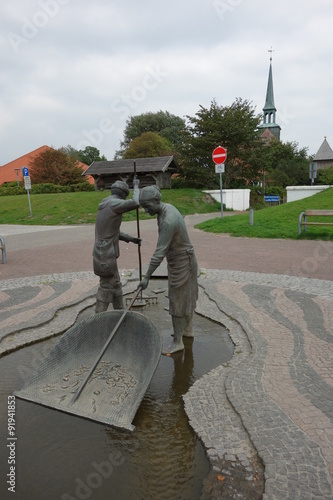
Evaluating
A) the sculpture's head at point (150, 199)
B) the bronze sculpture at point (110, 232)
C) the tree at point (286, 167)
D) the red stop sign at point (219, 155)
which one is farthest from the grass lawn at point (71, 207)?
the sculpture's head at point (150, 199)

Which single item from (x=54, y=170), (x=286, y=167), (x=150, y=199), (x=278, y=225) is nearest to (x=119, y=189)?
(x=150, y=199)

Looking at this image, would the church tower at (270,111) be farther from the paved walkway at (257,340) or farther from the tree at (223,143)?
the paved walkway at (257,340)

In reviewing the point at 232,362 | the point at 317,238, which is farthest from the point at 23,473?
the point at 317,238

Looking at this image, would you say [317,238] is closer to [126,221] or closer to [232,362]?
[232,362]

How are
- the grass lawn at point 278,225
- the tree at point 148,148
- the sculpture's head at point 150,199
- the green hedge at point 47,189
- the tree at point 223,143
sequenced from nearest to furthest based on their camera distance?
the sculpture's head at point 150,199 → the grass lawn at point 278,225 → the tree at point 223,143 → the green hedge at point 47,189 → the tree at point 148,148

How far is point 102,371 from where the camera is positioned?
12.4 ft

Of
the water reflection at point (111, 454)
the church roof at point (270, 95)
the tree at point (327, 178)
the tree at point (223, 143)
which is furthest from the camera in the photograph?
the church roof at point (270, 95)

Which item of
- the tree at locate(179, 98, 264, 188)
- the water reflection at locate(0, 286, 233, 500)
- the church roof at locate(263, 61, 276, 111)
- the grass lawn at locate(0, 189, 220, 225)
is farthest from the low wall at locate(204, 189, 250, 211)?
the church roof at locate(263, 61, 276, 111)

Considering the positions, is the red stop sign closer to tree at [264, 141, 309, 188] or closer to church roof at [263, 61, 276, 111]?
tree at [264, 141, 309, 188]

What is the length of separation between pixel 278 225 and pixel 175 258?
37.9ft

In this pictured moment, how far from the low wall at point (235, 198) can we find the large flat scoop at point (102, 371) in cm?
2391

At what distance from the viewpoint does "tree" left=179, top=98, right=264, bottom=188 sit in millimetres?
29297

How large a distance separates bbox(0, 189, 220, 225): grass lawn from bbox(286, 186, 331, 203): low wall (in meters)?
5.79

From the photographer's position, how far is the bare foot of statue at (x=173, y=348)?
4375 mm
